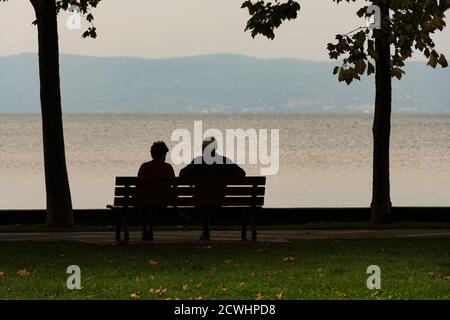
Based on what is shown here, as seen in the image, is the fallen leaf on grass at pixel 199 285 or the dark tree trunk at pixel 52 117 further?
the dark tree trunk at pixel 52 117

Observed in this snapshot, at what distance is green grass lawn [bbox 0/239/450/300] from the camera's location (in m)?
12.1

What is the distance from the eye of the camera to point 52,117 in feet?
68.6

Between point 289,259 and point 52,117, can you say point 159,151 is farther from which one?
point 52,117

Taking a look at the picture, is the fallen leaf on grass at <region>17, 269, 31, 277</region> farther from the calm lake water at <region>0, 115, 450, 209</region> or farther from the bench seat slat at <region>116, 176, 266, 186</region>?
the calm lake water at <region>0, 115, 450, 209</region>

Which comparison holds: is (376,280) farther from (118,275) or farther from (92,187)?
(92,187)

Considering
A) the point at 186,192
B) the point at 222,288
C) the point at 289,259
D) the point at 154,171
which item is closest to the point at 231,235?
the point at 154,171

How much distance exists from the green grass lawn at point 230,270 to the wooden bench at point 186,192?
0.57 meters

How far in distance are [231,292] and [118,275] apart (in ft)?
5.70

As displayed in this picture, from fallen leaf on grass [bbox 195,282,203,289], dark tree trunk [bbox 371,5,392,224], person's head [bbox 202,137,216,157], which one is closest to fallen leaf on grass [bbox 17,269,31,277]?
fallen leaf on grass [bbox 195,282,203,289]

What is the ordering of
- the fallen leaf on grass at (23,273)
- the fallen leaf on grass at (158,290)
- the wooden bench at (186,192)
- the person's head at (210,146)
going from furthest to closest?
the person's head at (210,146) < the wooden bench at (186,192) < the fallen leaf on grass at (23,273) < the fallen leaf on grass at (158,290)

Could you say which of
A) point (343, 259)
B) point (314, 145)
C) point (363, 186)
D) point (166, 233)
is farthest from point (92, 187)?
point (314, 145)

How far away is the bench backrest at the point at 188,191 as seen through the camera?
16.7m

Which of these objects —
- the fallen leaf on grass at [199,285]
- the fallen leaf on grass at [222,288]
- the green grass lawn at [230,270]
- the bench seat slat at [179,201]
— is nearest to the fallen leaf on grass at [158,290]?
the green grass lawn at [230,270]

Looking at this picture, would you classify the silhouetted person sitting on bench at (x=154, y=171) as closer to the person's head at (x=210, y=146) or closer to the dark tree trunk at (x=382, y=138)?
the person's head at (x=210, y=146)
